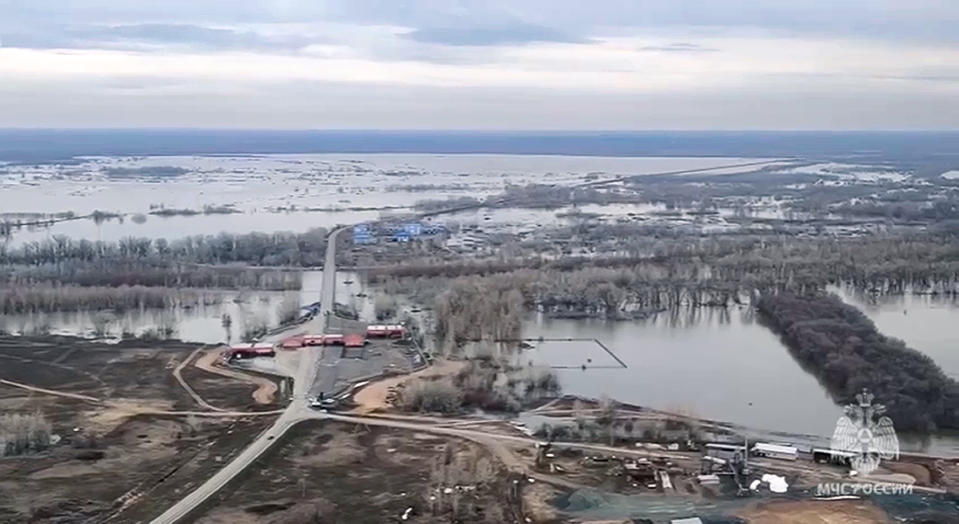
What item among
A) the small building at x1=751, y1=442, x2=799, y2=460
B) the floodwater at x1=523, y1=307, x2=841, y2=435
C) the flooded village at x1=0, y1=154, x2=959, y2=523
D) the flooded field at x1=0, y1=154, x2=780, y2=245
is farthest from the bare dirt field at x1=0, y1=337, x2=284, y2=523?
the flooded field at x1=0, y1=154, x2=780, y2=245

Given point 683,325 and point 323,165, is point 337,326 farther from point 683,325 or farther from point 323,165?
point 323,165

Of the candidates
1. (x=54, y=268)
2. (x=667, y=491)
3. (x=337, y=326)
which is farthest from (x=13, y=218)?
(x=667, y=491)

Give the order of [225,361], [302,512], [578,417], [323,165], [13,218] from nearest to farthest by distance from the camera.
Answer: [302,512]
[578,417]
[225,361]
[13,218]
[323,165]

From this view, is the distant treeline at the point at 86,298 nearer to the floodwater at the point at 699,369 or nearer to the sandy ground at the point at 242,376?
the sandy ground at the point at 242,376

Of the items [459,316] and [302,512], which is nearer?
[302,512]

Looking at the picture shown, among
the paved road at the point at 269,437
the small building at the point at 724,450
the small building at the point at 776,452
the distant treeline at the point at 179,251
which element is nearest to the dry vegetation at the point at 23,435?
the paved road at the point at 269,437

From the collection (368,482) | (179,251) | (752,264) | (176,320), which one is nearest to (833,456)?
(368,482)

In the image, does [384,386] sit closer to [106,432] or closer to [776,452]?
[106,432]

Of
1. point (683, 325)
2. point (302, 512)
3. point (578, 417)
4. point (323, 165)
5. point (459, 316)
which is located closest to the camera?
point (302, 512)
